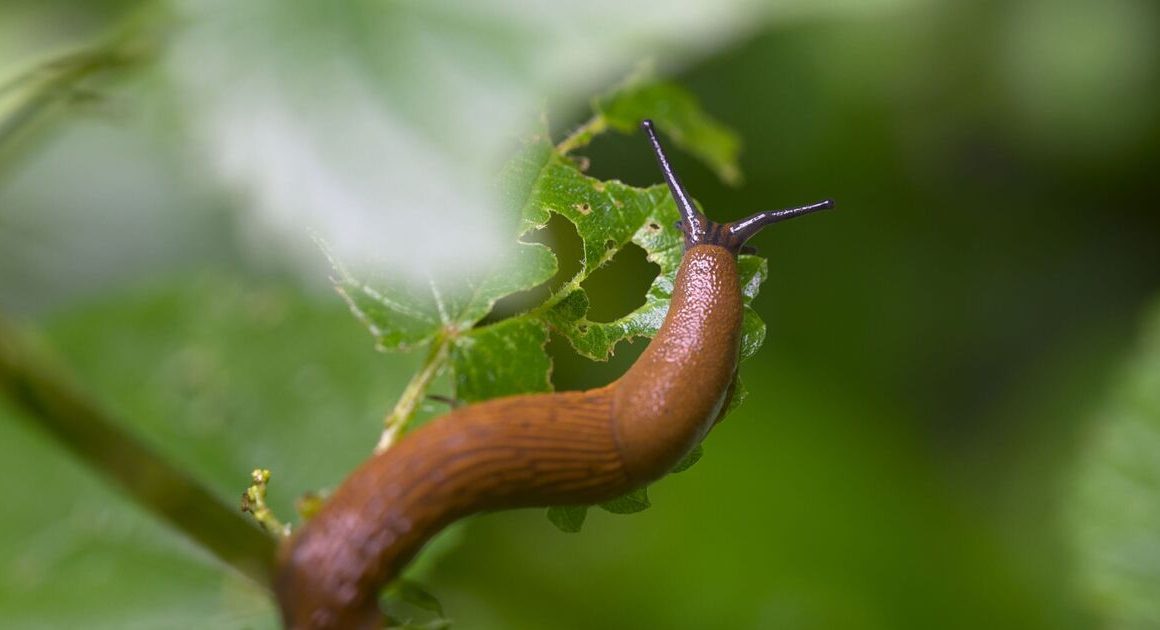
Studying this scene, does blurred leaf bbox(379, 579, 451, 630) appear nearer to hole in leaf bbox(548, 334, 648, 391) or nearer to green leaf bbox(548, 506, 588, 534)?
green leaf bbox(548, 506, 588, 534)

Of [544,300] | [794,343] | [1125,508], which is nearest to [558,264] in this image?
[544,300]

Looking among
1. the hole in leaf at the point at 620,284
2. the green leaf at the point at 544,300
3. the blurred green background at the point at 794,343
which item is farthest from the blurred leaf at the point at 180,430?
the green leaf at the point at 544,300

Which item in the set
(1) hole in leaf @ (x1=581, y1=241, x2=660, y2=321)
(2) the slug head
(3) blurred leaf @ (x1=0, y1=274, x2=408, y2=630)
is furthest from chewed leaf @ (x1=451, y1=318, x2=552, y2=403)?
(3) blurred leaf @ (x1=0, y1=274, x2=408, y2=630)

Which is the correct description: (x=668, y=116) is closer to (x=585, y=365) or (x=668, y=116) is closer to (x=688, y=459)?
(x=585, y=365)

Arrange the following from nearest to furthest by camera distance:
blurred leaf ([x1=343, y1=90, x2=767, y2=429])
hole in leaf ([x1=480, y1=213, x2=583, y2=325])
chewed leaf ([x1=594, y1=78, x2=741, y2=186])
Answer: blurred leaf ([x1=343, y1=90, x2=767, y2=429]), hole in leaf ([x1=480, y1=213, x2=583, y2=325]), chewed leaf ([x1=594, y1=78, x2=741, y2=186])

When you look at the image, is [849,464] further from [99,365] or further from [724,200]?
[99,365]

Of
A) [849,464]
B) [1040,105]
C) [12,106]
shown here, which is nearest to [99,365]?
[12,106]
